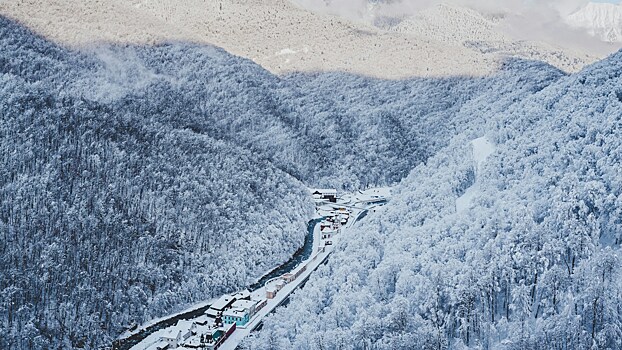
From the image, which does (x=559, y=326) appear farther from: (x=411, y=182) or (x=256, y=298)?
(x=411, y=182)

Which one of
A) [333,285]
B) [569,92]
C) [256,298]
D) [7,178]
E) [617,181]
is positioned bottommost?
[256,298]

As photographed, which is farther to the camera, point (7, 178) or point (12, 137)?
point (12, 137)

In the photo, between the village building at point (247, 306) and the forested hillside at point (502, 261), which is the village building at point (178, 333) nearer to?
the village building at point (247, 306)

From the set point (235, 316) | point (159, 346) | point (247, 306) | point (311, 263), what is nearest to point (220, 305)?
point (247, 306)

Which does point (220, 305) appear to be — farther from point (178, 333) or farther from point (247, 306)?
point (178, 333)

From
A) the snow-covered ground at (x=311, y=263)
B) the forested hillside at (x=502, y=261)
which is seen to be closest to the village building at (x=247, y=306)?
the snow-covered ground at (x=311, y=263)

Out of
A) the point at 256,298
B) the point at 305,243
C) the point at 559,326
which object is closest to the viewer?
the point at 559,326

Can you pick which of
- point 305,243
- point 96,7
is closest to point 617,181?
point 305,243
